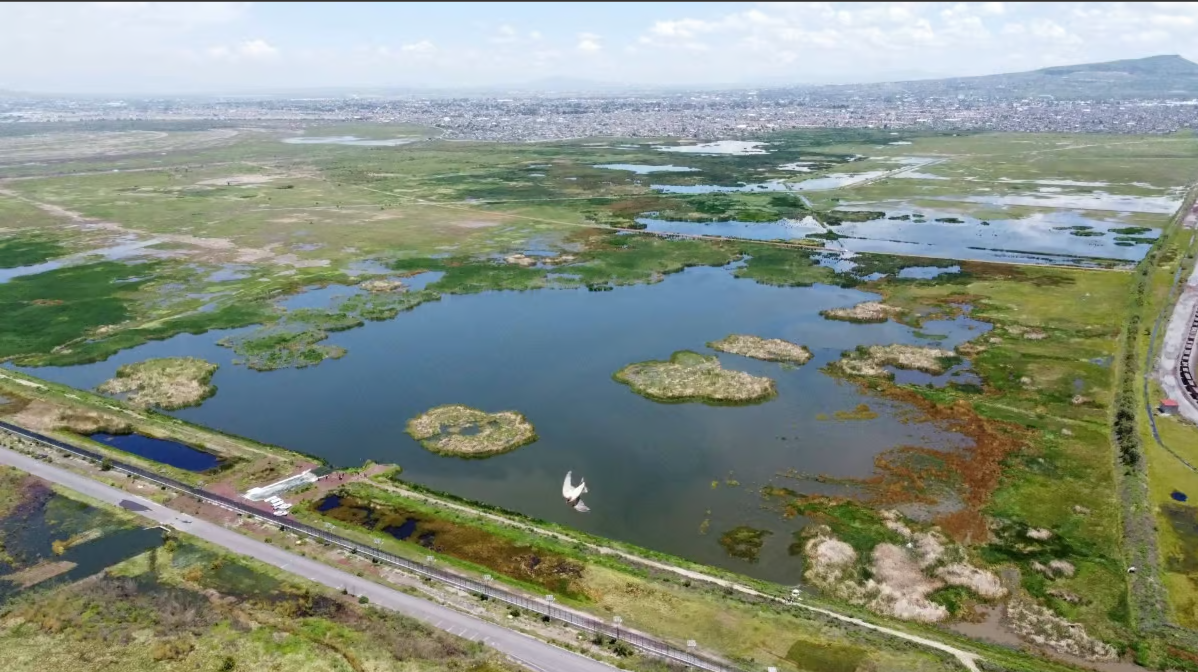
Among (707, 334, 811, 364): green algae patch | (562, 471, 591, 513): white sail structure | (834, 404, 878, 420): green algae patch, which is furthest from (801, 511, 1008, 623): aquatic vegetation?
(707, 334, 811, 364): green algae patch

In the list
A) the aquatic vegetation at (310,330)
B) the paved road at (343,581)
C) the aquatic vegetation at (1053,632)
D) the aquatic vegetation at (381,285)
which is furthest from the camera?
the aquatic vegetation at (381,285)

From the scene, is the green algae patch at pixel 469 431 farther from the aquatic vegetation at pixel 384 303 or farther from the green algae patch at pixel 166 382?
the aquatic vegetation at pixel 384 303

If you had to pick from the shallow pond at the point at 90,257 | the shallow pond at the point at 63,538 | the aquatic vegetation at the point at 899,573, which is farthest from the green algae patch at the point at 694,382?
the shallow pond at the point at 90,257

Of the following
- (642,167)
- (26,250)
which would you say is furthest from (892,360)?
(642,167)

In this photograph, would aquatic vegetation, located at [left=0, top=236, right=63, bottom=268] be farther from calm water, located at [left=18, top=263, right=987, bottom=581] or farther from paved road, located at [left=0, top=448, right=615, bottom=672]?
paved road, located at [left=0, top=448, right=615, bottom=672]

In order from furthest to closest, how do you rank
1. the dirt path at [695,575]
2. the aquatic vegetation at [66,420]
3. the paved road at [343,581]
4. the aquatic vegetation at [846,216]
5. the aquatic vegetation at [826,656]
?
the aquatic vegetation at [846,216] < the aquatic vegetation at [66,420] < the dirt path at [695,575] < the paved road at [343,581] < the aquatic vegetation at [826,656]

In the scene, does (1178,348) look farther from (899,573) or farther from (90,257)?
(90,257)
